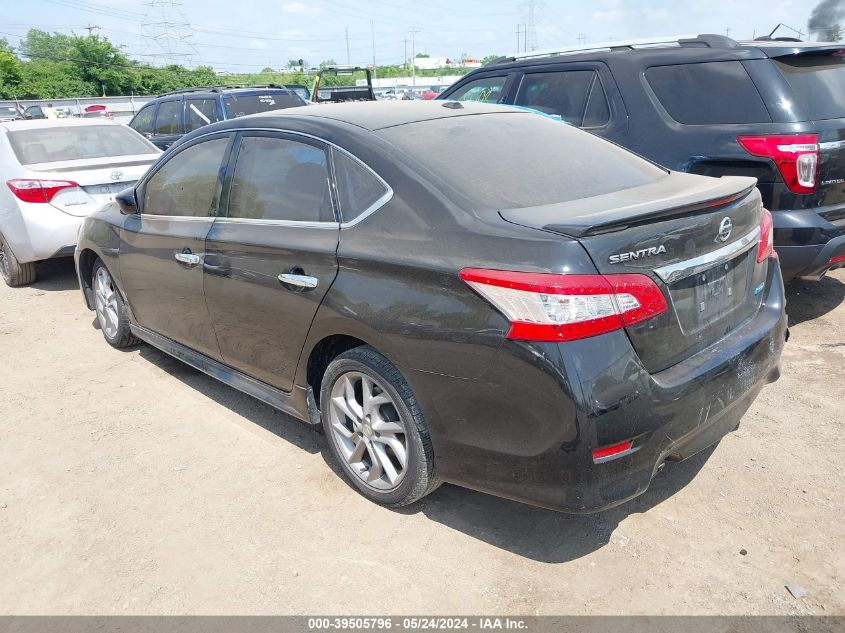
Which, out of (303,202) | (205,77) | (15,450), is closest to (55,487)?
(15,450)

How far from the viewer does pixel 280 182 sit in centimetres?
347

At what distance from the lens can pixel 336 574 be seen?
279 cm

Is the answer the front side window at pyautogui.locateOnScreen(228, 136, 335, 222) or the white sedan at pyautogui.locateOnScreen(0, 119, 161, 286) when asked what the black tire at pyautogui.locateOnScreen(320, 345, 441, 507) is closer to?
the front side window at pyautogui.locateOnScreen(228, 136, 335, 222)

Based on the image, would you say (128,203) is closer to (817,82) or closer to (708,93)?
(708,93)

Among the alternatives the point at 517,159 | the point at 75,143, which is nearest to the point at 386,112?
the point at 517,159

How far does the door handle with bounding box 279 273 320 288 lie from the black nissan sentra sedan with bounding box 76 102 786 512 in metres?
0.01

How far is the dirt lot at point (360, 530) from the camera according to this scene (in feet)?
8.65

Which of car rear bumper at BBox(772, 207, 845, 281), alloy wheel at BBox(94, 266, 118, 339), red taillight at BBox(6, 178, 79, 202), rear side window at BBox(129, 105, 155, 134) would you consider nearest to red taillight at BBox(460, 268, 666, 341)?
car rear bumper at BBox(772, 207, 845, 281)

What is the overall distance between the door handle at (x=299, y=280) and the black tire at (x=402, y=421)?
35cm

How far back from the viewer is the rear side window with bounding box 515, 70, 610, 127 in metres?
5.66

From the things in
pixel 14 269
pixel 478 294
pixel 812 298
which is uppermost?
pixel 478 294

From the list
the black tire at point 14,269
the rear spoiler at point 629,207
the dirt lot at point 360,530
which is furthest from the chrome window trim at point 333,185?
the black tire at point 14,269

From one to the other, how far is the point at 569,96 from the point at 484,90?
48.0 inches

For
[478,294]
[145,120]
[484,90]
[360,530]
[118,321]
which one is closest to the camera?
[478,294]
